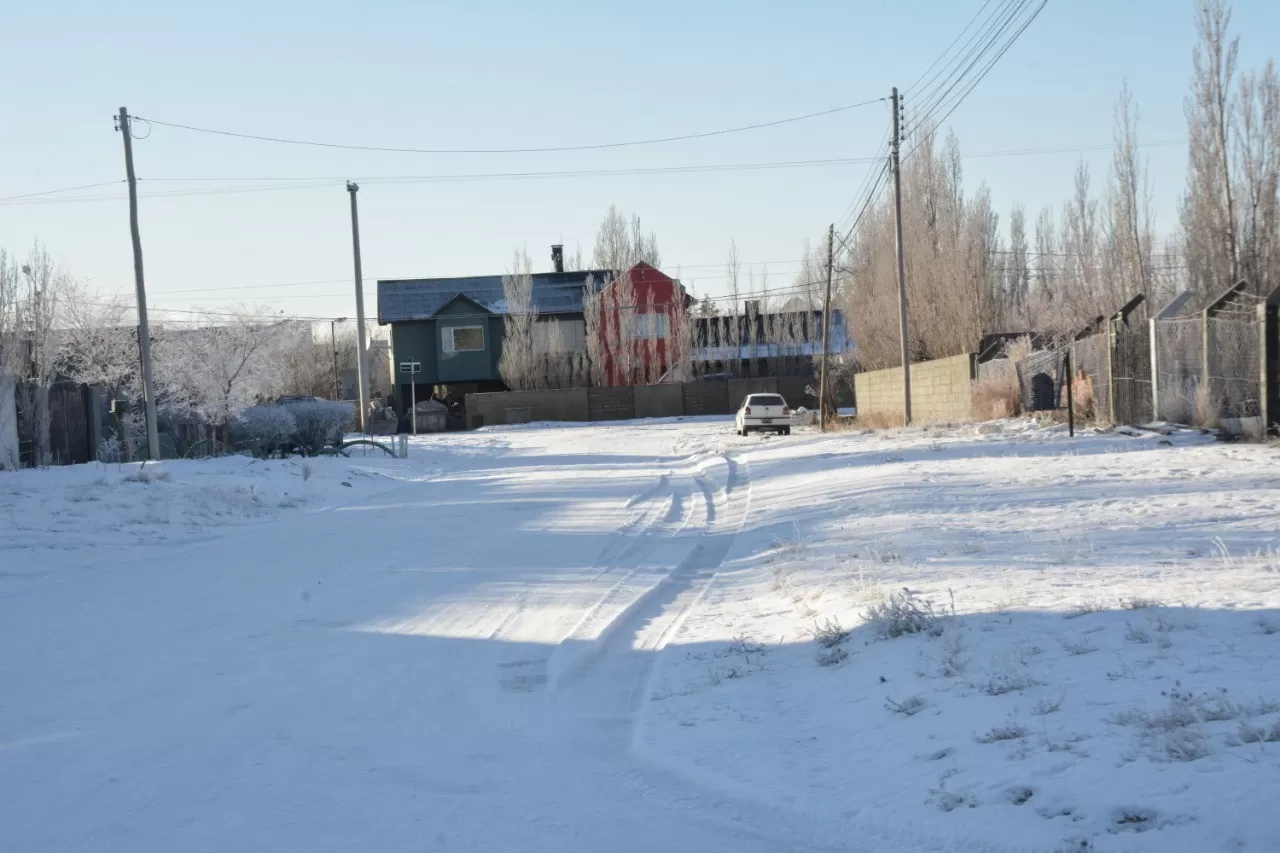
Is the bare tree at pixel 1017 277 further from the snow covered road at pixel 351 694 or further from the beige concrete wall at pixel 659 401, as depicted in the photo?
the snow covered road at pixel 351 694

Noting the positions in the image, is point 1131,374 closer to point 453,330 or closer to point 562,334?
Answer: point 562,334

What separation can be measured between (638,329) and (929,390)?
33.8 meters

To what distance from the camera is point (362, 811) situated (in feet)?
16.1

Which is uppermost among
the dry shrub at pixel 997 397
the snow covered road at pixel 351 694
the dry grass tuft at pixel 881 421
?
the dry shrub at pixel 997 397

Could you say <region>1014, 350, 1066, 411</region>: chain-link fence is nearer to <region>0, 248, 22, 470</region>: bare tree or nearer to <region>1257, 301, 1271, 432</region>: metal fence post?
<region>1257, 301, 1271, 432</region>: metal fence post

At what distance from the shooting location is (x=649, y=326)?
6788 cm

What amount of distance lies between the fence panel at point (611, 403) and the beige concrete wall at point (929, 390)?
2234cm

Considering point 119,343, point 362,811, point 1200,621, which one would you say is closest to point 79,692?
point 362,811

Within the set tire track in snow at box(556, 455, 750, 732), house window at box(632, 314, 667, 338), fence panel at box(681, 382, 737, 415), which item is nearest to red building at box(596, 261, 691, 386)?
house window at box(632, 314, 667, 338)

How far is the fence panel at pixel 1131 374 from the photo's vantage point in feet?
73.6

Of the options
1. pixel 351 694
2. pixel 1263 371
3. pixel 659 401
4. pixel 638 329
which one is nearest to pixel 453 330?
pixel 638 329

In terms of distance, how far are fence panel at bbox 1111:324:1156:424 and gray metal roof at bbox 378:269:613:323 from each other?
4839 cm

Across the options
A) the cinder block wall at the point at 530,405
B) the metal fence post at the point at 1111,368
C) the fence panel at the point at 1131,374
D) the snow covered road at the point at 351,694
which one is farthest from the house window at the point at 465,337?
the snow covered road at the point at 351,694

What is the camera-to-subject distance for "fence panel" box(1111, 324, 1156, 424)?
22.4 metres
